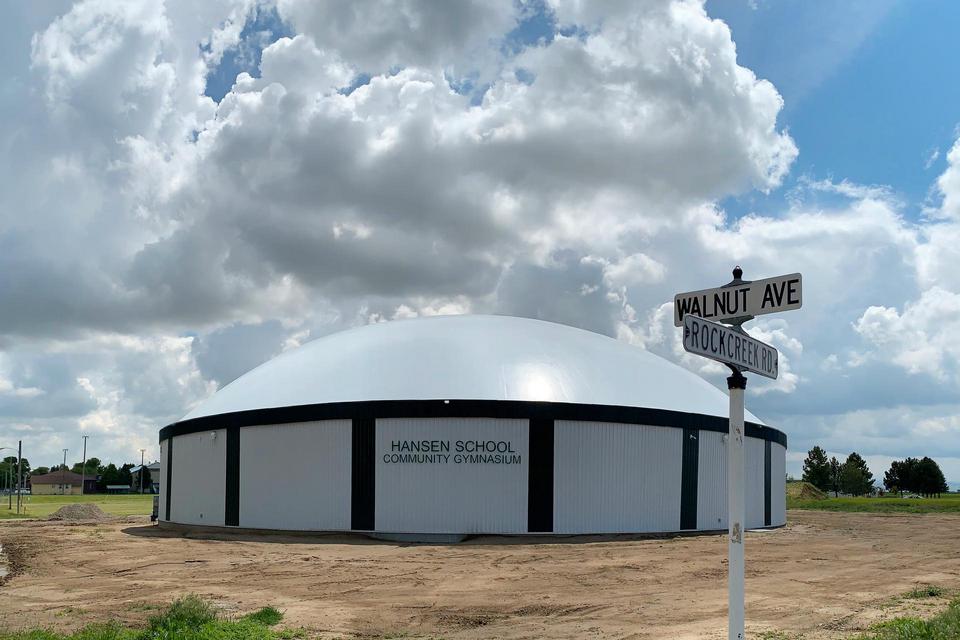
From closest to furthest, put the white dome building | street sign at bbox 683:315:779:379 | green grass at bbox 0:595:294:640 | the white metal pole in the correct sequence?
street sign at bbox 683:315:779:379, the white metal pole, green grass at bbox 0:595:294:640, the white dome building

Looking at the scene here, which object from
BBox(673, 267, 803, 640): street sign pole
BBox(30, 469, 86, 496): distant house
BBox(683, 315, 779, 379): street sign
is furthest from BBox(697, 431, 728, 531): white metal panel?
BBox(30, 469, 86, 496): distant house

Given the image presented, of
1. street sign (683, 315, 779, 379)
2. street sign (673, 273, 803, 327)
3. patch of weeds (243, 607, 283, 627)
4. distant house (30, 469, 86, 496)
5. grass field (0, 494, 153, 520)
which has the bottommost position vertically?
distant house (30, 469, 86, 496)

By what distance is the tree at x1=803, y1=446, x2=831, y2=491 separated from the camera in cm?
10462

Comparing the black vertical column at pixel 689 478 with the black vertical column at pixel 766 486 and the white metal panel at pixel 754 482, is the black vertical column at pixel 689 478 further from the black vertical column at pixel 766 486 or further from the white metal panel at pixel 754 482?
the black vertical column at pixel 766 486

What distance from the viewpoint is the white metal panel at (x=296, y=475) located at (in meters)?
29.0

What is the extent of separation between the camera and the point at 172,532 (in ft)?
111

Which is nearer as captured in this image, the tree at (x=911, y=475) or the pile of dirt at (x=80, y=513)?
the pile of dirt at (x=80, y=513)

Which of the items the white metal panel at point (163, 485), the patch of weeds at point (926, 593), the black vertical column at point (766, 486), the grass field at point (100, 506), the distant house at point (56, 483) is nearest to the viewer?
the patch of weeds at point (926, 593)

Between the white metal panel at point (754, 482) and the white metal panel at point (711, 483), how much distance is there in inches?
81.7

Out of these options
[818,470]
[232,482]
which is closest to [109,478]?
[818,470]

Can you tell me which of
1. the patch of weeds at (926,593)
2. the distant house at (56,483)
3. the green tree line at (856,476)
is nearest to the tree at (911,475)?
the green tree line at (856,476)

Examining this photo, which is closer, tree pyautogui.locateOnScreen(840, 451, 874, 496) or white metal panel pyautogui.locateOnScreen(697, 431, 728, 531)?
white metal panel pyautogui.locateOnScreen(697, 431, 728, 531)

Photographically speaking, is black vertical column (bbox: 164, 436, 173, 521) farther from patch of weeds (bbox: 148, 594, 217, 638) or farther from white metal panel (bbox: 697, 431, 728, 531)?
patch of weeds (bbox: 148, 594, 217, 638)

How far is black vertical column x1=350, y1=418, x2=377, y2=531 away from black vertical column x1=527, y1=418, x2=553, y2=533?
4963 mm
